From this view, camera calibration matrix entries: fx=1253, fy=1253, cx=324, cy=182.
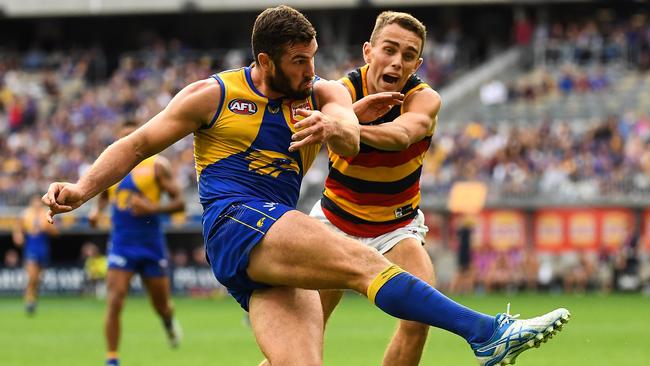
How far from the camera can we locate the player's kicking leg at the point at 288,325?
6898 mm

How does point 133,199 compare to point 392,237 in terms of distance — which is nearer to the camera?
point 392,237

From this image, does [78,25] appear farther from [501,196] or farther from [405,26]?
[405,26]

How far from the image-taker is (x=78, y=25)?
4766 cm

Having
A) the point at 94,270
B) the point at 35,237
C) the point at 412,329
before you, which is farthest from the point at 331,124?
the point at 94,270

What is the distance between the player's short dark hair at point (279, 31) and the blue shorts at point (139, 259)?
7354 millimetres

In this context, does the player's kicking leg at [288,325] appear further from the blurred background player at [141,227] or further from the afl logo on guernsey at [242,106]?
the blurred background player at [141,227]

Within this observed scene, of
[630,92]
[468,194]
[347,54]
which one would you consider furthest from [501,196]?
[347,54]

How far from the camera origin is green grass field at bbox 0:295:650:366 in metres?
14.4

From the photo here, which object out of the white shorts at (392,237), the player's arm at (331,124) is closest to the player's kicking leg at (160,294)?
the white shorts at (392,237)

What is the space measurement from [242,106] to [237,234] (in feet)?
2.45

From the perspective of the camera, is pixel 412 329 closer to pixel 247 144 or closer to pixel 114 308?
pixel 247 144

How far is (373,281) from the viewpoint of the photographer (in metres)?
6.76

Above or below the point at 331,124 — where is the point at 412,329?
below

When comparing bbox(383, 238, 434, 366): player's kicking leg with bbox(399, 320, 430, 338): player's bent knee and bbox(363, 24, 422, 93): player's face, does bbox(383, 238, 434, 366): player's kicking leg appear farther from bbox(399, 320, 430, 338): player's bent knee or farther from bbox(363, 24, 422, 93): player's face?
bbox(363, 24, 422, 93): player's face
